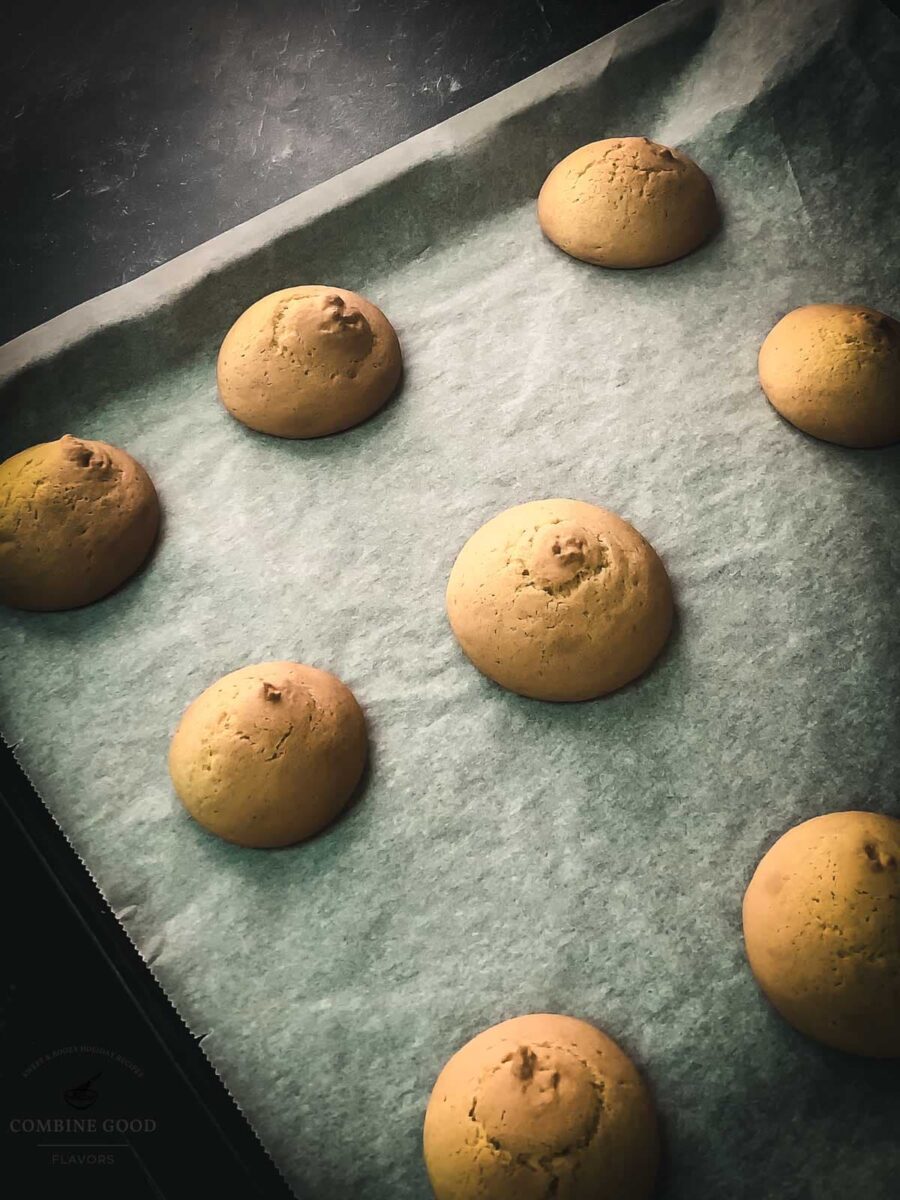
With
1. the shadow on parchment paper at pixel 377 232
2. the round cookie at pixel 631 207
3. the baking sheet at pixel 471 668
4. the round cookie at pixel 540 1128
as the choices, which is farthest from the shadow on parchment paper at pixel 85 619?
the round cookie at pixel 631 207

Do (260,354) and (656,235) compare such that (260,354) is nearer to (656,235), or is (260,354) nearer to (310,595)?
(310,595)

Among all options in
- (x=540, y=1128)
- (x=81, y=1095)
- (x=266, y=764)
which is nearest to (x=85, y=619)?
(x=266, y=764)

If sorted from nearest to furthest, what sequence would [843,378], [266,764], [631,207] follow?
[266,764] → [843,378] → [631,207]

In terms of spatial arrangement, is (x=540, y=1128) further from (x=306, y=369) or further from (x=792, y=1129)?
(x=306, y=369)

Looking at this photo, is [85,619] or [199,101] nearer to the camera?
[85,619]

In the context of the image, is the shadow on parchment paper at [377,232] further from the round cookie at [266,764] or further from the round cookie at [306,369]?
the round cookie at [266,764]

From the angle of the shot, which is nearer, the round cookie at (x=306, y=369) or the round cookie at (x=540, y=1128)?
the round cookie at (x=540, y=1128)

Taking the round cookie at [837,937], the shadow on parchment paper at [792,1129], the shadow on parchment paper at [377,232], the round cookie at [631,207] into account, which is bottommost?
the shadow on parchment paper at [792,1129]

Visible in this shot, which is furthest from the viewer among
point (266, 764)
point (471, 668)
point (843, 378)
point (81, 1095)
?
point (843, 378)
